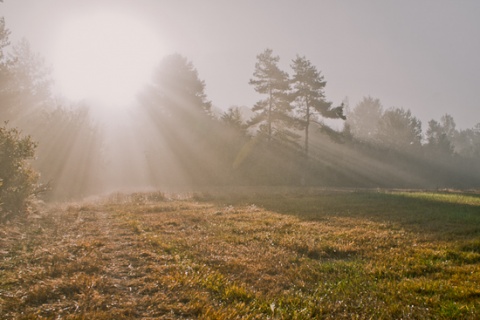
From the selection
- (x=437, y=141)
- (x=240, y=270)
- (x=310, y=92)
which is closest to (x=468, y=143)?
(x=437, y=141)

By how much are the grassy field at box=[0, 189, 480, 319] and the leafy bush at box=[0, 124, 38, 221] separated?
145 centimetres

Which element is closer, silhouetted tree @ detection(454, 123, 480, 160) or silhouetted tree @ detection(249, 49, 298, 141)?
silhouetted tree @ detection(249, 49, 298, 141)

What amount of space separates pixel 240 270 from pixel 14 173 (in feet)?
43.7

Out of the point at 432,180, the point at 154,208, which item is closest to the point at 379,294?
the point at 154,208

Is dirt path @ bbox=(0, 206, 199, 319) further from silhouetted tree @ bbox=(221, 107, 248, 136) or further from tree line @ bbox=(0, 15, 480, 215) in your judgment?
silhouetted tree @ bbox=(221, 107, 248, 136)

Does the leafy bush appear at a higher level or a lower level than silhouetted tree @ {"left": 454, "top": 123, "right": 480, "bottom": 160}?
lower

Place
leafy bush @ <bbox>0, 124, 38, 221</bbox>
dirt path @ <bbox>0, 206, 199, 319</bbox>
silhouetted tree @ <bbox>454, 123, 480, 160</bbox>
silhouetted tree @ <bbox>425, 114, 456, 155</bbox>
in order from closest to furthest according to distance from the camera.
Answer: dirt path @ <bbox>0, 206, 199, 319</bbox> < leafy bush @ <bbox>0, 124, 38, 221</bbox> < silhouetted tree @ <bbox>425, 114, 456, 155</bbox> < silhouetted tree @ <bbox>454, 123, 480, 160</bbox>

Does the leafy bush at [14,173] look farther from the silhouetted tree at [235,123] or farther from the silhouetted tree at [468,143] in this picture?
the silhouetted tree at [468,143]

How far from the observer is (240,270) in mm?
7449

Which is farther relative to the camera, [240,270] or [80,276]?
[240,270]

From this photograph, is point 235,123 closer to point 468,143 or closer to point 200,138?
point 200,138

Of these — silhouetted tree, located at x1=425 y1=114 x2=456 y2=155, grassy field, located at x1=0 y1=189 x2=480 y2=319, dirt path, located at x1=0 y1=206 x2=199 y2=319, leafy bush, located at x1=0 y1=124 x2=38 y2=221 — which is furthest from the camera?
silhouetted tree, located at x1=425 y1=114 x2=456 y2=155

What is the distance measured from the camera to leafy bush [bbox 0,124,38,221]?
13734mm

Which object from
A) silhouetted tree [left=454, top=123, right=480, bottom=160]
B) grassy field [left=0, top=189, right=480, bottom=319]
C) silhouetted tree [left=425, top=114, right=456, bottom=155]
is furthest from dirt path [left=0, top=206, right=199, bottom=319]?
silhouetted tree [left=454, top=123, right=480, bottom=160]
